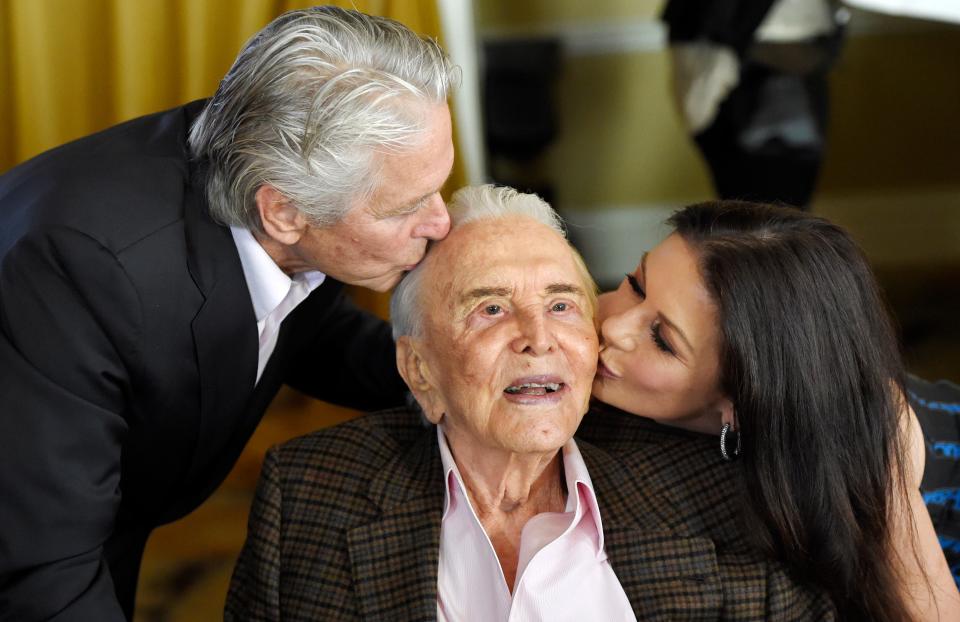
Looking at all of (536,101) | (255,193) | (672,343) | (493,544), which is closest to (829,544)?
(672,343)

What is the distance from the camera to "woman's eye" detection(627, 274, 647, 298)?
6.25 feet

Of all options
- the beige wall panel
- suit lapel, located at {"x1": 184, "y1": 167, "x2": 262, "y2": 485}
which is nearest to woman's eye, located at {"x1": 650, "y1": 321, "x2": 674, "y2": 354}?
suit lapel, located at {"x1": 184, "y1": 167, "x2": 262, "y2": 485}

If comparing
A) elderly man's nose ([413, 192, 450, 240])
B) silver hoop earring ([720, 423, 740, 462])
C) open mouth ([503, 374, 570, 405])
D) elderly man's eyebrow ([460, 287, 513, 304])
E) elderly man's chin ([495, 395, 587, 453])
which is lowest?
silver hoop earring ([720, 423, 740, 462])

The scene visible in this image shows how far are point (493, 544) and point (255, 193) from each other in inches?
27.4

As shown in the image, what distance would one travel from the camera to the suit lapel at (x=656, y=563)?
5.85 feet

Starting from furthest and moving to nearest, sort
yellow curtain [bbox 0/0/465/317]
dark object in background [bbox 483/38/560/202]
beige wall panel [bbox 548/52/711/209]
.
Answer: beige wall panel [bbox 548/52/711/209], dark object in background [bbox 483/38/560/202], yellow curtain [bbox 0/0/465/317]

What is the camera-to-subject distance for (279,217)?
174cm

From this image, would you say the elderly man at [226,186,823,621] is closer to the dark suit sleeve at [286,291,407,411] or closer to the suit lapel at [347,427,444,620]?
the suit lapel at [347,427,444,620]

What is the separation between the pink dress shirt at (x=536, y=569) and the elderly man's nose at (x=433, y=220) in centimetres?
38

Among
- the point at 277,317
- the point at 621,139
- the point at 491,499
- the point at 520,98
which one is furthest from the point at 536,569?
the point at 621,139

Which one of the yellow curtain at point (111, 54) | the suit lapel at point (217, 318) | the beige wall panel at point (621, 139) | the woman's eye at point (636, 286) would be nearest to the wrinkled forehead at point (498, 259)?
the woman's eye at point (636, 286)

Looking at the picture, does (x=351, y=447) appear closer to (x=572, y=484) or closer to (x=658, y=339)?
(x=572, y=484)

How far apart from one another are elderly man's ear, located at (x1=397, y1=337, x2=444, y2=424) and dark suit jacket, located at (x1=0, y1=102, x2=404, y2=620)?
0.81 feet

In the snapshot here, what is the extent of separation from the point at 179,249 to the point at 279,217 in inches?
6.4
